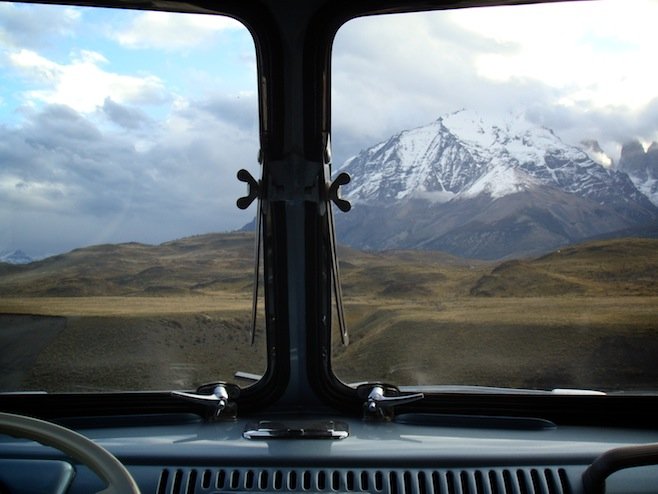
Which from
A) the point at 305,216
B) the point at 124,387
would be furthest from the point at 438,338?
the point at 124,387

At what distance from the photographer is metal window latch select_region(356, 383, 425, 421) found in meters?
2.88

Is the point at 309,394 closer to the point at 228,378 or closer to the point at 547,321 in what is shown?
the point at 228,378

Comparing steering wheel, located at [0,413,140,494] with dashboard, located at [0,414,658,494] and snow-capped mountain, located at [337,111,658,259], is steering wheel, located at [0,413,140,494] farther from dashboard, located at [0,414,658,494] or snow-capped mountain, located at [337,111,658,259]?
snow-capped mountain, located at [337,111,658,259]

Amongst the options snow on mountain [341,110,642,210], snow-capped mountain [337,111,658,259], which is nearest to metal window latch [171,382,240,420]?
snow-capped mountain [337,111,658,259]

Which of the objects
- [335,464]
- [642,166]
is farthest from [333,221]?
[642,166]

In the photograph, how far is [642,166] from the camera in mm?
2912

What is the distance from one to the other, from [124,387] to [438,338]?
1283 millimetres

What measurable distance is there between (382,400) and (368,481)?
1.76ft

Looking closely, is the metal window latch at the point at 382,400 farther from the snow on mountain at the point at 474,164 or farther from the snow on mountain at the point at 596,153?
the snow on mountain at the point at 596,153

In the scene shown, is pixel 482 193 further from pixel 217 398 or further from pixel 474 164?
pixel 217 398

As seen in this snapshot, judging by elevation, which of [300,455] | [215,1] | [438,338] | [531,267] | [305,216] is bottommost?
[300,455]

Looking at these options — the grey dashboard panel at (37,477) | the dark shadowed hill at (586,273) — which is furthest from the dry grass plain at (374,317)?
the grey dashboard panel at (37,477)

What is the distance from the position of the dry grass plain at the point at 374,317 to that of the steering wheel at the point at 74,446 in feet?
4.08

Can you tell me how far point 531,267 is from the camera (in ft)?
9.86
